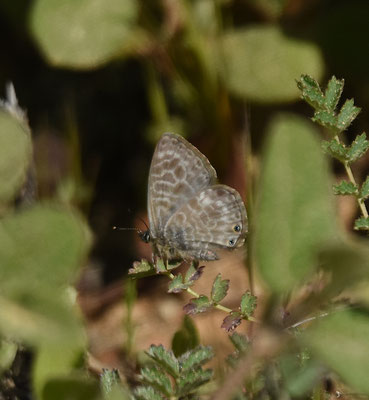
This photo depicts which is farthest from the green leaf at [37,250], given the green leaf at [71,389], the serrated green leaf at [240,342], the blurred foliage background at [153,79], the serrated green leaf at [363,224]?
the blurred foliage background at [153,79]

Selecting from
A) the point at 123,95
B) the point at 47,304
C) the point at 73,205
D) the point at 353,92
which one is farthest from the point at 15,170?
the point at 123,95

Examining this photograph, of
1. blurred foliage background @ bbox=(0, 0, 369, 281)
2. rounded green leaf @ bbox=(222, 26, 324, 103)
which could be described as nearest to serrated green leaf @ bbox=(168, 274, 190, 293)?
blurred foliage background @ bbox=(0, 0, 369, 281)

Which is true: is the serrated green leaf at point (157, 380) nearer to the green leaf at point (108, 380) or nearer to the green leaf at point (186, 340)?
the green leaf at point (108, 380)

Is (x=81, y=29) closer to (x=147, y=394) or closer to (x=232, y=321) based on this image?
(x=232, y=321)

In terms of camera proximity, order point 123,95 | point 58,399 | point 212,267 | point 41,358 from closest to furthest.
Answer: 1. point 58,399
2. point 41,358
3. point 212,267
4. point 123,95

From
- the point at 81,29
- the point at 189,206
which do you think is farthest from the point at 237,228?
the point at 81,29

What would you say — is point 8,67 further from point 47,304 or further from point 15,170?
point 47,304

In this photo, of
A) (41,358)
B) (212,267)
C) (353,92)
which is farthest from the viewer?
(353,92)
